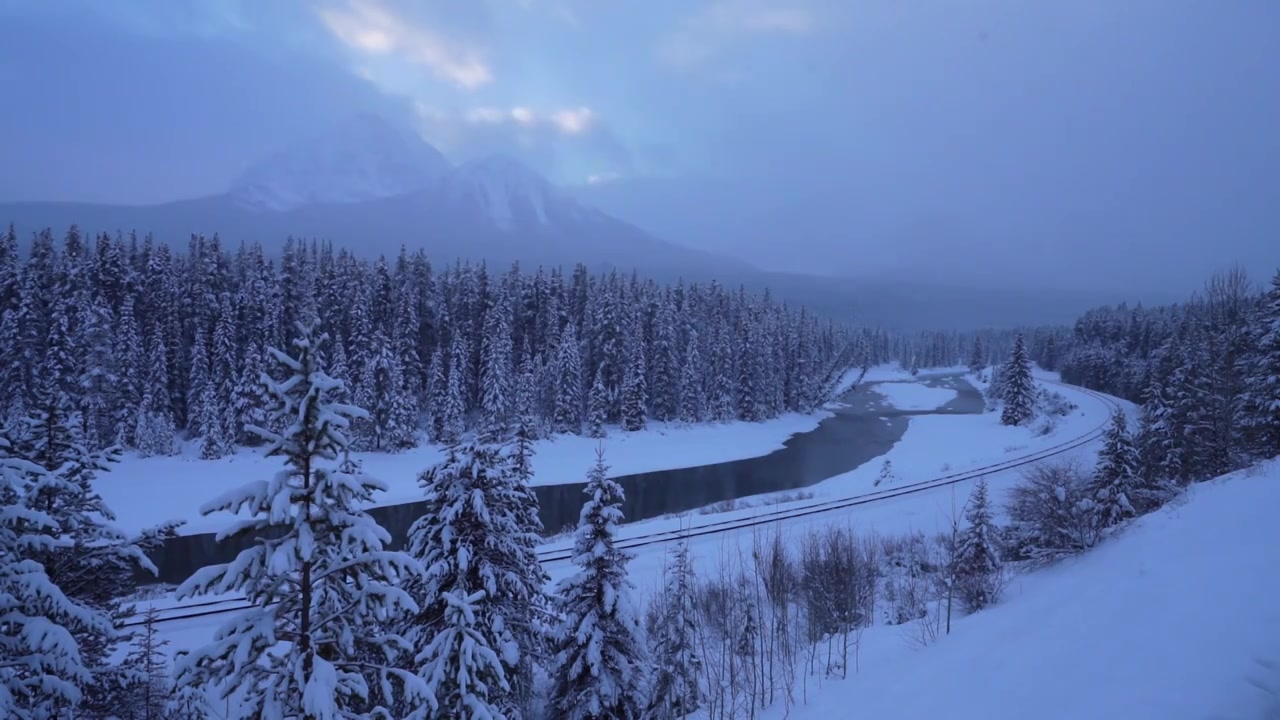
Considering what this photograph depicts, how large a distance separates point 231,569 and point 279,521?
65cm

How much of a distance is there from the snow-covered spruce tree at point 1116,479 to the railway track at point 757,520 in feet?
33.2

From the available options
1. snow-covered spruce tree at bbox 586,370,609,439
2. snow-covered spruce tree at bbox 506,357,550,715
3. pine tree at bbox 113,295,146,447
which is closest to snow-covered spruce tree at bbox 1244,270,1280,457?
snow-covered spruce tree at bbox 506,357,550,715

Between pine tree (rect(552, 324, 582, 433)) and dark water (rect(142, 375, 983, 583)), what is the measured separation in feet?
41.1

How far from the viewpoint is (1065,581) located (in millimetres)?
9461

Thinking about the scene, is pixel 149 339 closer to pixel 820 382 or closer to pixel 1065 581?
pixel 1065 581

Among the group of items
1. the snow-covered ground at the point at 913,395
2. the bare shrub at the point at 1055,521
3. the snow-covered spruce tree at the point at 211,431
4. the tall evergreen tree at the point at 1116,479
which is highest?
the tall evergreen tree at the point at 1116,479

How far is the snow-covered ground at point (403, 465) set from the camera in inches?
1246

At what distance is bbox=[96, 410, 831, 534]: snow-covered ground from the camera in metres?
31.6

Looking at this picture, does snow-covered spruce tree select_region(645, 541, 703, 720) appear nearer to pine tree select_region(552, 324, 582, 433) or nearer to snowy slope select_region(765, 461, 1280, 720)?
snowy slope select_region(765, 461, 1280, 720)

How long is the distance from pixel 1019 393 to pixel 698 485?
4292 cm

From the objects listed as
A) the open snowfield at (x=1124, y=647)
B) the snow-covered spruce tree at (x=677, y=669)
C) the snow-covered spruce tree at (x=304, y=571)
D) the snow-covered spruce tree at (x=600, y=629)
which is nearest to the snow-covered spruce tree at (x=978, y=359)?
the open snowfield at (x=1124, y=647)

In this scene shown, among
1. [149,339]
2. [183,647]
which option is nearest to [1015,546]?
[183,647]

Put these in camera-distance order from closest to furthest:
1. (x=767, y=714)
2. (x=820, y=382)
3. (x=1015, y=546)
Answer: (x=767, y=714), (x=1015, y=546), (x=820, y=382)

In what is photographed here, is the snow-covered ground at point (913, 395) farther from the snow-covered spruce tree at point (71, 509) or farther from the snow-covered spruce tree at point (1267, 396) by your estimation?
the snow-covered spruce tree at point (71, 509)
